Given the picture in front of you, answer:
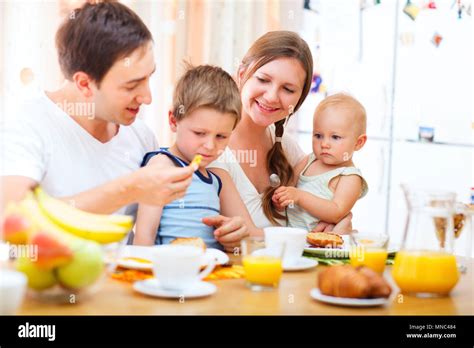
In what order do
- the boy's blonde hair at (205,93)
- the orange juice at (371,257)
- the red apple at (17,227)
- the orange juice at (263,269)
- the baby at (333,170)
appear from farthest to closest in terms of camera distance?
the baby at (333,170) → the boy's blonde hair at (205,93) → the orange juice at (371,257) → the orange juice at (263,269) → the red apple at (17,227)

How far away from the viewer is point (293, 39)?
2297 millimetres

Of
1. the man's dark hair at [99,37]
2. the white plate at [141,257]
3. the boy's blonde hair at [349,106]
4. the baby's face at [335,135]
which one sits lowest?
the white plate at [141,257]

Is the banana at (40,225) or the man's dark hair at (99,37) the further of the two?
the man's dark hair at (99,37)

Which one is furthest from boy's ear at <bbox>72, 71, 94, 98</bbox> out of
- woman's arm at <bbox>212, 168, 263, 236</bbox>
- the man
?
woman's arm at <bbox>212, 168, 263, 236</bbox>

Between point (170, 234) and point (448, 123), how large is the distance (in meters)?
2.38

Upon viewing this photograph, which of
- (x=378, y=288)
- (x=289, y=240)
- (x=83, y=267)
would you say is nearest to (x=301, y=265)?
(x=289, y=240)

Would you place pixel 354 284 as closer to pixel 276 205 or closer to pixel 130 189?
pixel 130 189

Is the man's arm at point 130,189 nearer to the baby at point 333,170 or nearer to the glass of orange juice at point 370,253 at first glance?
the glass of orange juice at point 370,253

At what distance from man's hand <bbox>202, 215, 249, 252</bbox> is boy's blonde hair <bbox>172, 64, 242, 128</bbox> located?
28 cm

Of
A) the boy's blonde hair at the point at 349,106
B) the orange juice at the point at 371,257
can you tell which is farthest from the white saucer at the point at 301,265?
the boy's blonde hair at the point at 349,106

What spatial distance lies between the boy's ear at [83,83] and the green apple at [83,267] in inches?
28.3

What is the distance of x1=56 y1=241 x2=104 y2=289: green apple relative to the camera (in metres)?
1.22

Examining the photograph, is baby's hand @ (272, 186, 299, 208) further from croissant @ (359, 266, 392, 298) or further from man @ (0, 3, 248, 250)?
croissant @ (359, 266, 392, 298)

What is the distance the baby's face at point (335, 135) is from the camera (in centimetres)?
229
